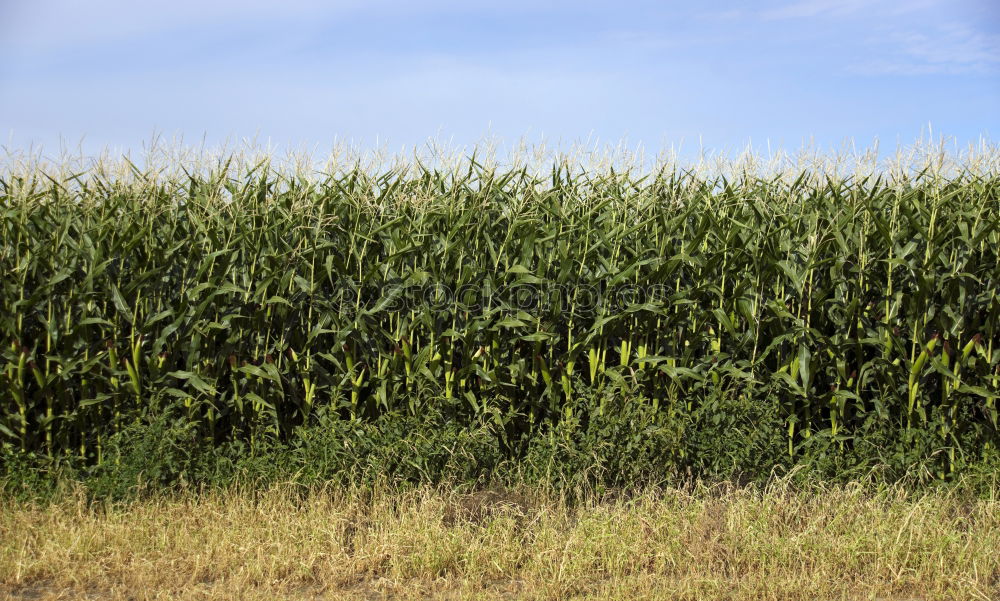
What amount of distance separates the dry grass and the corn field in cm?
69

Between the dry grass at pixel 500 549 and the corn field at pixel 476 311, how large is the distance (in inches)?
27.0

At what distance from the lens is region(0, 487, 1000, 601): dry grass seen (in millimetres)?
4168

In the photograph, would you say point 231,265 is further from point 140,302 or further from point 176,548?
point 176,548

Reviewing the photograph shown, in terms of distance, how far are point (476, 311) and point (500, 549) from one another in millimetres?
1677

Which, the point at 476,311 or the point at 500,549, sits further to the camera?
the point at 476,311

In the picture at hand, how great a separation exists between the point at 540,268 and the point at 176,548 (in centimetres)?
276

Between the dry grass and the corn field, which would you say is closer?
the dry grass

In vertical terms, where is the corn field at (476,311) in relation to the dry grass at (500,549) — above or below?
above

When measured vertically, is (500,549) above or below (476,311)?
below

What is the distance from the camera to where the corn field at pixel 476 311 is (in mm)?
5445

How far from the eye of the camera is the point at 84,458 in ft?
18.4

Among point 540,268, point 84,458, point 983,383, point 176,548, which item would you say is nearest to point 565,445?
point 540,268

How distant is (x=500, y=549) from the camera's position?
14.7 feet

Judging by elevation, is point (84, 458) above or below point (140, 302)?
below
